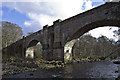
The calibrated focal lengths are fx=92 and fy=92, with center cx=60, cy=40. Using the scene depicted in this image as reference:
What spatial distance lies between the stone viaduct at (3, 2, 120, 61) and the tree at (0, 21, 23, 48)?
8.70 m

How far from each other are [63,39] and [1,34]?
1565 cm

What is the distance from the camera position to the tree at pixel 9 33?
70.1ft

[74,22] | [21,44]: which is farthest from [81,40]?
[21,44]

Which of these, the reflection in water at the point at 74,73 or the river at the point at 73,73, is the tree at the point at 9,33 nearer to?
the reflection in water at the point at 74,73

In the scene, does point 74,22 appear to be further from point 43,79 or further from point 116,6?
point 43,79

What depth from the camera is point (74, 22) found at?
10336 mm

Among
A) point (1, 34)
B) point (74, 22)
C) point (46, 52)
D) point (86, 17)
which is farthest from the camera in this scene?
point (1, 34)

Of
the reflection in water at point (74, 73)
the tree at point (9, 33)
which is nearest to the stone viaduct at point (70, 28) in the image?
the reflection in water at point (74, 73)

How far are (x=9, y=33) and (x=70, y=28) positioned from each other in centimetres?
1726

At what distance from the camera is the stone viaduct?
764cm

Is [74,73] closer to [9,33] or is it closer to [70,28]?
[70,28]

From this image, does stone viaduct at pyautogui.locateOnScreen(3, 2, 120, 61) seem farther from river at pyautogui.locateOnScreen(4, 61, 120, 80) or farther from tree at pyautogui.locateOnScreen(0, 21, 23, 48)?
tree at pyautogui.locateOnScreen(0, 21, 23, 48)

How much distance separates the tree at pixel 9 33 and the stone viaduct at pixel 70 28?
870 centimetres

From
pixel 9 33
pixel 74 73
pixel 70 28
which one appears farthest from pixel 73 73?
pixel 9 33
